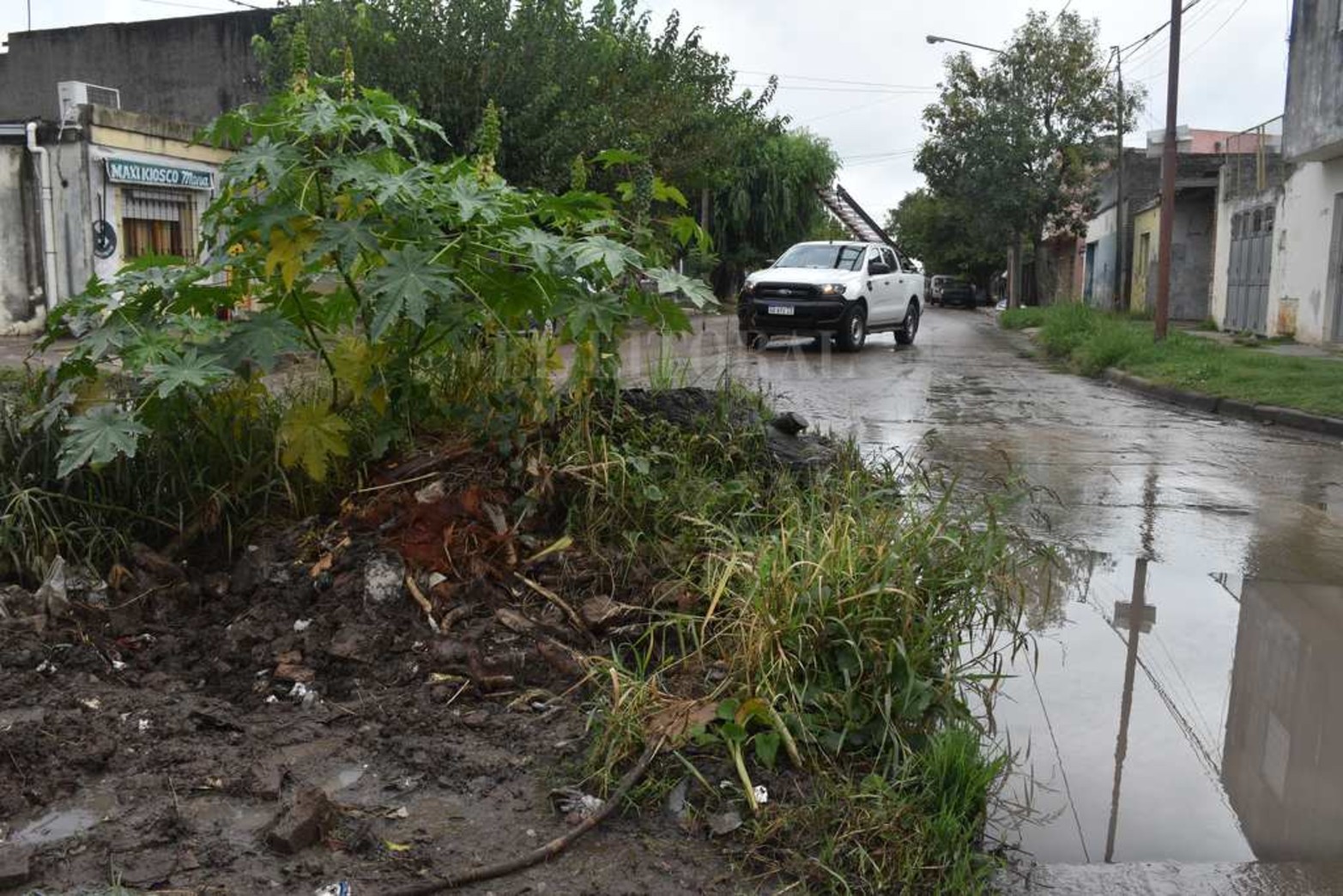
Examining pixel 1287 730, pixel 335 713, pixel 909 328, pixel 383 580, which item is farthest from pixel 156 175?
pixel 1287 730

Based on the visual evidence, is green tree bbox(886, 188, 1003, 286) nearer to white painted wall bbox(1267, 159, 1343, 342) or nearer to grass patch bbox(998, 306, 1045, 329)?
grass patch bbox(998, 306, 1045, 329)

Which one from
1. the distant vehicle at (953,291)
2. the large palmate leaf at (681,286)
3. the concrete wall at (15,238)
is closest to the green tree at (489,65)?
the concrete wall at (15,238)

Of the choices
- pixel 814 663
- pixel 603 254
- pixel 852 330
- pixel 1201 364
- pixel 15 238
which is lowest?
pixel 814 663

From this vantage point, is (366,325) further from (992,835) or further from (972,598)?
(992,835)

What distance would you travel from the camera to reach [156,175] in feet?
72.9

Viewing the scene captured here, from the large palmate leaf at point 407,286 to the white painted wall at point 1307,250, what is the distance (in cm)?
1975

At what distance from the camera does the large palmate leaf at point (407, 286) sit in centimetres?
407

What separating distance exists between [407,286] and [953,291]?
56398 mm

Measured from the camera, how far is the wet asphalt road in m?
3.39

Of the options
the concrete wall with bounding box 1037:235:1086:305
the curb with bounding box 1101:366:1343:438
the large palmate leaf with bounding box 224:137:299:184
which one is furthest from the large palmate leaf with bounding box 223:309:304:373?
the concrete wall with bounding box 1037:235:1086:305

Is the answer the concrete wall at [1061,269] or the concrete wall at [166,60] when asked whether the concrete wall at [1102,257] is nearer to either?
the concrete wall at [1061,269]

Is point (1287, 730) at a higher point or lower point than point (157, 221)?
lower

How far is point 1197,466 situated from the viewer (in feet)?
30.5

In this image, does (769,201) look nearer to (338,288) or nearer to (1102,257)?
(1102,257)
